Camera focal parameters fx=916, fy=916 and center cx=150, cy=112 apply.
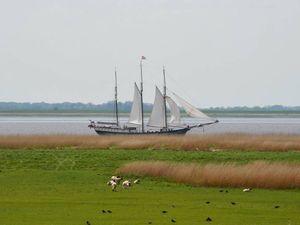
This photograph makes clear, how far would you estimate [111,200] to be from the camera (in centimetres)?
2862

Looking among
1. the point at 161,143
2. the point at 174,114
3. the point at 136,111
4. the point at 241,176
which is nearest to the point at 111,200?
the point at 241,176

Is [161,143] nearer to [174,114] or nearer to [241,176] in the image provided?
[241,176]

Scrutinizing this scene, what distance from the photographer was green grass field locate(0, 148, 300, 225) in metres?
23.7

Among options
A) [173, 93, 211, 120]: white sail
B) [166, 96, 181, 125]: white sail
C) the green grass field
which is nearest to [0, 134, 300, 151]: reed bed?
the green grass field

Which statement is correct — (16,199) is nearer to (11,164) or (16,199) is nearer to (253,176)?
(253,176)

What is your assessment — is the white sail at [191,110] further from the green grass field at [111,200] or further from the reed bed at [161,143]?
the green grass field at [111,200]

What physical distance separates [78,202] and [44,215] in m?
3.37

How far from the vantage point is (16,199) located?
28484 millimetres

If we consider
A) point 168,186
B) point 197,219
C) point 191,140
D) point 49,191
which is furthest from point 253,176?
point 191,140

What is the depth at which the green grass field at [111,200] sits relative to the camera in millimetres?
23734

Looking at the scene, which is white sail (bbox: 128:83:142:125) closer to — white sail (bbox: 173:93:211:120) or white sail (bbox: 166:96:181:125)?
white sail (bbox: 166:96:181:125)

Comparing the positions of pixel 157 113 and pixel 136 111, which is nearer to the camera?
pixel 136 111

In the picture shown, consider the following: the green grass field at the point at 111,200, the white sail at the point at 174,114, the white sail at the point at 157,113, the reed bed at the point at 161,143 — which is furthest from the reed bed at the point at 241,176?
the white sail at the point at 157,113

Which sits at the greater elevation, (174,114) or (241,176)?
(174,114)
